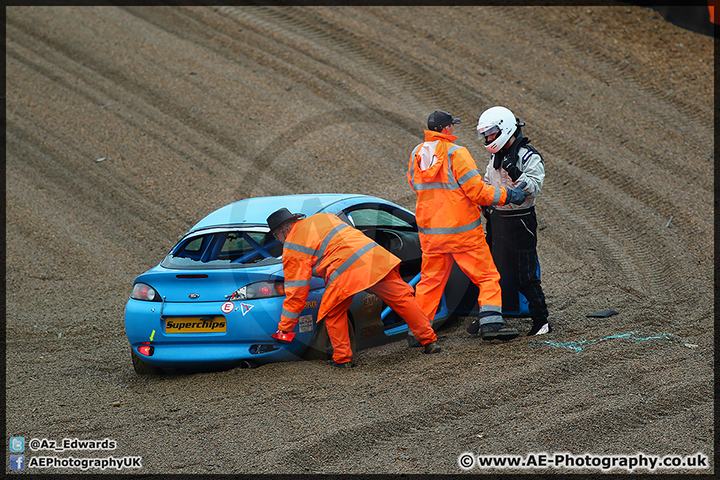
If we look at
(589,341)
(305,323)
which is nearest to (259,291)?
(305,323)

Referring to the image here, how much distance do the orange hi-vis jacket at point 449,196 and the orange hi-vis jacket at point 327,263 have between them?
57 centimetres

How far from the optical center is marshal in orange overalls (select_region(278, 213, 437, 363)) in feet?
18.8

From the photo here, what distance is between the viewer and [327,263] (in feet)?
19.4

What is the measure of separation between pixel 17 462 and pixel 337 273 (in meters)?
2.76

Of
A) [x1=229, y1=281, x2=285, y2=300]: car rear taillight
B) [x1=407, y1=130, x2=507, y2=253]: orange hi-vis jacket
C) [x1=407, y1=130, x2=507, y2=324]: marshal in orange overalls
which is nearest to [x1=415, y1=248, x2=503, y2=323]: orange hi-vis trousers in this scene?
[x1=407, y1=130, x2=507, y2=324]: marshal in orange overalls

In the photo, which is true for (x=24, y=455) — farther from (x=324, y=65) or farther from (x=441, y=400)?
(x=324, y=65)

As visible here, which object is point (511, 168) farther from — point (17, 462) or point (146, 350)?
point (17, 462)

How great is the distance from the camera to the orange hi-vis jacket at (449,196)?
20.0ft

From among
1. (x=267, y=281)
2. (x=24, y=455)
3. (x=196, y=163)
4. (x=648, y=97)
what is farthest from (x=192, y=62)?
(x=24, y=455)

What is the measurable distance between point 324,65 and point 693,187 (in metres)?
7.79

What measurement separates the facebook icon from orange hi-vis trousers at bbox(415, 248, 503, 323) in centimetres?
351

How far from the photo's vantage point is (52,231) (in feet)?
36.5

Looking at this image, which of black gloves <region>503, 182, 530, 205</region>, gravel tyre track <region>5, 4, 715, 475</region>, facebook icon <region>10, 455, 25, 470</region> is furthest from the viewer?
black gloves <region>503, 182, 530, 205</region>

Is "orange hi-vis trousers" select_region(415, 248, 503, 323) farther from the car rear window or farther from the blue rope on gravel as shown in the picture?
the car rear window
